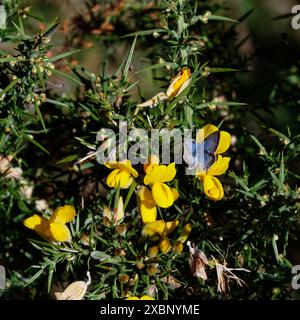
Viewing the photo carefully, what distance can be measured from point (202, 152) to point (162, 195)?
0.48 ft

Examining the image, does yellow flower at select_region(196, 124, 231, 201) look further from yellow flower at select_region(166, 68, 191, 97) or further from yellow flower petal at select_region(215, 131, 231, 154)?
yellow flower at select_region(166, 68, 191, 97)

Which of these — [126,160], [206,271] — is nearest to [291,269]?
[206,271]

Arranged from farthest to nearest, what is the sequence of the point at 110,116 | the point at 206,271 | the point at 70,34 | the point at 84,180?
the point at 70,34 < the point at 84,180 < the point at 206,271 < the point at 110,116

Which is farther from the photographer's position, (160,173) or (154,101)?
(154,101)

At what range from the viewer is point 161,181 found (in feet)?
4.12

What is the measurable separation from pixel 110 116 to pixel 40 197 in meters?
A: 0.57

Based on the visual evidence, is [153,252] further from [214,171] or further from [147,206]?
[214,171]

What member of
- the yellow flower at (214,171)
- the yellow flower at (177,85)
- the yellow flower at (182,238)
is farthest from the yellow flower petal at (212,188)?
the yellow flower at (177,85)

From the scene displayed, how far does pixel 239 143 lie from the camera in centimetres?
177

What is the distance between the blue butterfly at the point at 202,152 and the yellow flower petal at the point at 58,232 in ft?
1.12

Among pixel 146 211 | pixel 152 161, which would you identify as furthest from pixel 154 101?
pixel 146 211

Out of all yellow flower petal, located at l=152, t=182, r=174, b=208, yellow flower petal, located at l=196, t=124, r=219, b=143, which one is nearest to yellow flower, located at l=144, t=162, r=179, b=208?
yellow flower petal, located at l=152, t=182, r=174, b=208

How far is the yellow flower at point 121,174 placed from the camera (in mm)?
1251
